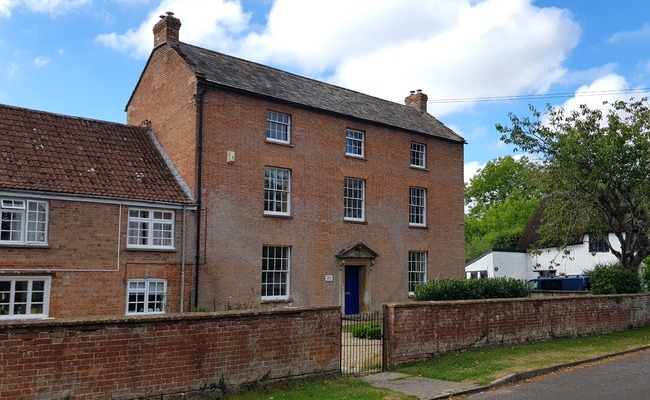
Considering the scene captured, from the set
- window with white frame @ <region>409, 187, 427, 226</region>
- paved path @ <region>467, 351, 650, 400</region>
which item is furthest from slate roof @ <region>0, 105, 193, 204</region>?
paved path @ <region>467, 351, 650, 400</region>

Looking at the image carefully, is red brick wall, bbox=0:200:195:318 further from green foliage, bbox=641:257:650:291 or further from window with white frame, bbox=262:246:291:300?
green foliage, bbox=641:257:650:291

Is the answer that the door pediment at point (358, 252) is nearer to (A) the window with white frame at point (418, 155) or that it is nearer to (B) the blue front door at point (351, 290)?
(B) the blue front door at point (351, 290)

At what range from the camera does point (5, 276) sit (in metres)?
17.1

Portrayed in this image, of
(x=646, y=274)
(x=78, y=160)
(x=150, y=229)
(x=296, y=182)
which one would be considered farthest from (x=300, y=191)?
(x=646, y=274)

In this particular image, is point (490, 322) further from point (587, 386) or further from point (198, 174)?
point (198, 174)

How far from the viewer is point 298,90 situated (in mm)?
26016

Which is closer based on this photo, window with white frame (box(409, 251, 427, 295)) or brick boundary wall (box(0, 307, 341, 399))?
brick boundary wall (box(0, 307, 341, 399))

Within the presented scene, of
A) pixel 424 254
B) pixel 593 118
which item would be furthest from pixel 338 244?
pixel 593 118

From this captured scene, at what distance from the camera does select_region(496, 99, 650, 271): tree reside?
883 inches

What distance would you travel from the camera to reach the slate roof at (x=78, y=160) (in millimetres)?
18428

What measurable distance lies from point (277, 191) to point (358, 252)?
4.65 metres

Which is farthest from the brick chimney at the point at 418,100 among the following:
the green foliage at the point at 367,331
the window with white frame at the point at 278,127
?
the green foliage at the point at 367,331

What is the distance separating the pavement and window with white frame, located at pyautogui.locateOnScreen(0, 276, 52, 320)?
35.0 feet

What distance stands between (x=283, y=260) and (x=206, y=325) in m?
13.2
